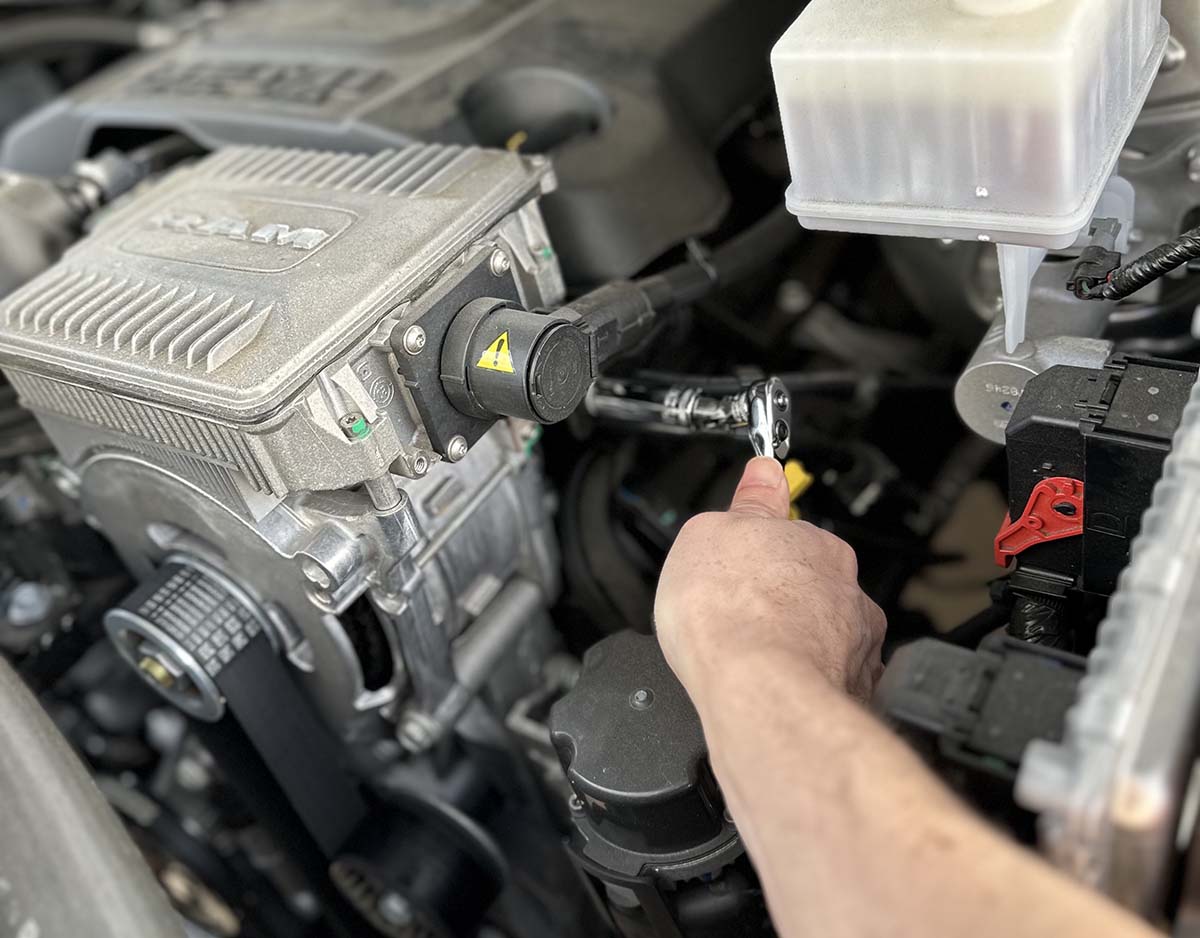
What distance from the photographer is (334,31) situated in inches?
49.8

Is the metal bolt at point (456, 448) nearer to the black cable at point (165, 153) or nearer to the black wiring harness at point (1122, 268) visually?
the black wiring harness at point (1122, 268)

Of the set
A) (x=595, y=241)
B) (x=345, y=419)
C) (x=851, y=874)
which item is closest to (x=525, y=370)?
(x=345, y=419)

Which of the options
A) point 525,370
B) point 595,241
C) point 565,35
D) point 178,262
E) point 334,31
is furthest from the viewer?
point 334,31

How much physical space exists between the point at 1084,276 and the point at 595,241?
1.38ft

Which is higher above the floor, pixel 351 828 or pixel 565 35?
pixel 565 35

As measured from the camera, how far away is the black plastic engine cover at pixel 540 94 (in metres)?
1.01

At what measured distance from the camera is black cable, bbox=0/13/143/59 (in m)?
1.67

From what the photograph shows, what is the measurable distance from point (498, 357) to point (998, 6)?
1.29ft

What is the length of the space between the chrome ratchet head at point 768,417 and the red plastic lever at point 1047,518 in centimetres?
19

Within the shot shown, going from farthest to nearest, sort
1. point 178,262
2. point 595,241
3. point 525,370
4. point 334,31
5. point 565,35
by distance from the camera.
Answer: point 334,31 → point 565,35 → point 595,241 → point 178,262 → point 525,370

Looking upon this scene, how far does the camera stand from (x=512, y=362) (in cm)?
76

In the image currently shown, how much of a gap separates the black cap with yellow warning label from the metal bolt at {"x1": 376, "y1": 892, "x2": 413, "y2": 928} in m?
0.54

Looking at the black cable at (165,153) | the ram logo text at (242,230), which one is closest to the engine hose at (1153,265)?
the ram logo text at (242,230)

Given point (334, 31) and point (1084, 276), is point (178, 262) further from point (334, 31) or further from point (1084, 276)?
point (1084, 276)
